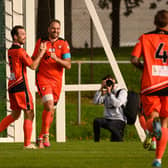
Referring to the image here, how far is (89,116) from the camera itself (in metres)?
19.6

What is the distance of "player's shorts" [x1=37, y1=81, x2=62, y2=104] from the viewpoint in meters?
11.7

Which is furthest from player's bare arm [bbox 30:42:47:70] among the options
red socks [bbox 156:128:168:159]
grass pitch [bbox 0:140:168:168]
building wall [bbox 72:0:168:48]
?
building wall [bbox 72:0:168:48]

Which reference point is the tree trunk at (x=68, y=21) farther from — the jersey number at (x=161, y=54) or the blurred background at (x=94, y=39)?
the jersey number at (x=161, y=54)

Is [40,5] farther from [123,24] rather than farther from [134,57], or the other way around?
[134,57]

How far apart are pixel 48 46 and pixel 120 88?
4.14m

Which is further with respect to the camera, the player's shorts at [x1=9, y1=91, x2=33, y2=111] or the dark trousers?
the dark trousers

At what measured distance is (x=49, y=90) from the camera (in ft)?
38.7

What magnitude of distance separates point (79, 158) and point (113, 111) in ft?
19.2

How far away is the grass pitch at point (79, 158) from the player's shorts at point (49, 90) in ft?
2.35

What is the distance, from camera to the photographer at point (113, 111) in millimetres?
15367

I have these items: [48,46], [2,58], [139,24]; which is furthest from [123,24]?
[48,46]

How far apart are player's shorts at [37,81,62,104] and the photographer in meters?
3.31

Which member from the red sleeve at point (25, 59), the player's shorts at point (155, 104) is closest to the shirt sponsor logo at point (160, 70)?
the player's shorts at point (155, 104)

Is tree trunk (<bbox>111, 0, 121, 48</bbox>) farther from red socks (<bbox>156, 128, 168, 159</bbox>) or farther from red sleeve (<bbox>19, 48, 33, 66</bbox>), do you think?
red socks (<bbox>156, 128, 168, 159</bbox>)
